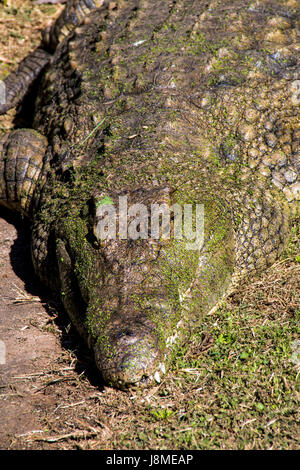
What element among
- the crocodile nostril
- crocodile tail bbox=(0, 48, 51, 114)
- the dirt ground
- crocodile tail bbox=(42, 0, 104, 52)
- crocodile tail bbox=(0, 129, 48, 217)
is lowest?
the dirt ground

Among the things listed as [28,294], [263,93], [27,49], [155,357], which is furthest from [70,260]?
[27,49]

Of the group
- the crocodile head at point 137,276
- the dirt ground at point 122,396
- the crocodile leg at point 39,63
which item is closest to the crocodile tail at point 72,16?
the crocodile leg at point 39,63

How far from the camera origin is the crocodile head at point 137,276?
2.99 meters

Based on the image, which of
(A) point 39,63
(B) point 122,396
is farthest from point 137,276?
(A) point 39,63

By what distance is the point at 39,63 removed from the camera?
628 centimetres

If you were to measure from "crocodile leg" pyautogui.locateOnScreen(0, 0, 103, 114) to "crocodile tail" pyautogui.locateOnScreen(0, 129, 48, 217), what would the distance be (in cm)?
128

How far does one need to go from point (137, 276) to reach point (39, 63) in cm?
398

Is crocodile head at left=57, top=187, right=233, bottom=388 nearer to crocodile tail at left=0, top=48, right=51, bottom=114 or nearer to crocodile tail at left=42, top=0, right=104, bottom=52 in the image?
crocodile tail at left=0, top=48, right=51, bottom=114

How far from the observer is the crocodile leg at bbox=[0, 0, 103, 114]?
6.14 meters

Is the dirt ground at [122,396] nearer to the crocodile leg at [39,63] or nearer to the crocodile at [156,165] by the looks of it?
the crocodile at [156,165]

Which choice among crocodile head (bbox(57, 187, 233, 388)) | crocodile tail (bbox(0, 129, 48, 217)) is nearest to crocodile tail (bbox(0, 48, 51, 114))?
crocodile tail (bbox(0, 129, 48, 217))
